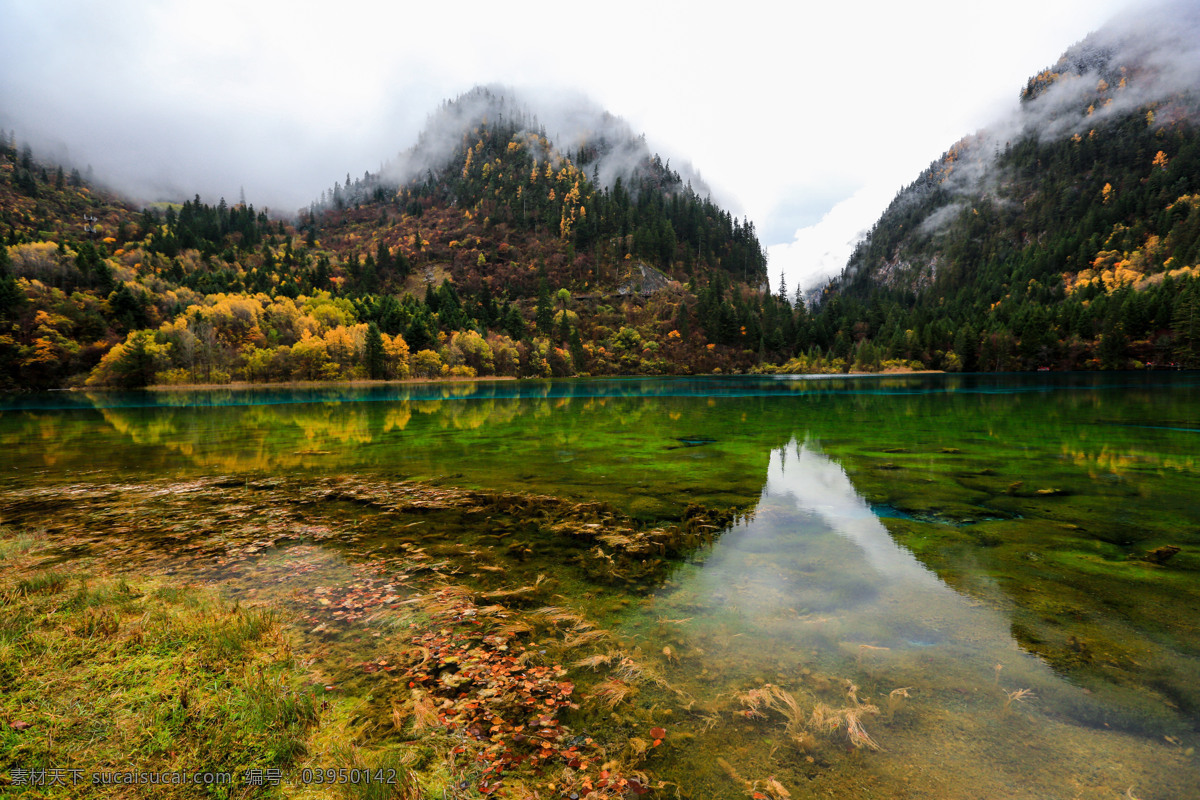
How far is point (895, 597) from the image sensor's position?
23.0ft

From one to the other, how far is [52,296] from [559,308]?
375ft

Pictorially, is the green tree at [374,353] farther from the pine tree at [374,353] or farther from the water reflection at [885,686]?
the water reflection at [885,686]

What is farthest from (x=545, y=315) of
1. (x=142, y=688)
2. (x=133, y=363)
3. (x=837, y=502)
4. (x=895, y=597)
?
(x=142, y=688)

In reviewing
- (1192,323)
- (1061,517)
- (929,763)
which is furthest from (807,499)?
(1192,323)

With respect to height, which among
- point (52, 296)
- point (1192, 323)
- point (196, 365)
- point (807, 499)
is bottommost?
point (807, 499)

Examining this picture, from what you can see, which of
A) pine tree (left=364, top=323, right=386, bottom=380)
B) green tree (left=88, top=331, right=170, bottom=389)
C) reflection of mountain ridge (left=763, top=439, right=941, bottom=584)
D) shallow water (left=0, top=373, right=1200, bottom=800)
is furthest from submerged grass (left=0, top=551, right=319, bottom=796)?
pine tree (left=364, top=323, right=386, bottom=380)

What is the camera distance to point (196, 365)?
82188mm

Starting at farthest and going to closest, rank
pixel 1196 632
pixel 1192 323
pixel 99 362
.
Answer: pixel 1192 323, pixel 99 362, pixel 1196 632

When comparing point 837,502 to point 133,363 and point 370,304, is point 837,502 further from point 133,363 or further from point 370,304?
point 370,304

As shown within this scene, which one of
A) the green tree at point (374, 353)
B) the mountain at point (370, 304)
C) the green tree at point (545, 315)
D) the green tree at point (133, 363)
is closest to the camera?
the green tree at point (133, 363)

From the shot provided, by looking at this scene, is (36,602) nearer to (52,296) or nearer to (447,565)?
(447,565)

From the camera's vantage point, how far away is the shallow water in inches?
155

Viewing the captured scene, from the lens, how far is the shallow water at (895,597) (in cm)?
393

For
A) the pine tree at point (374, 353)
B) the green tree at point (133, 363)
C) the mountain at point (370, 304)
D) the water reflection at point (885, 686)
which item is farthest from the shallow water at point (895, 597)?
the mountain at point (370, 304)
